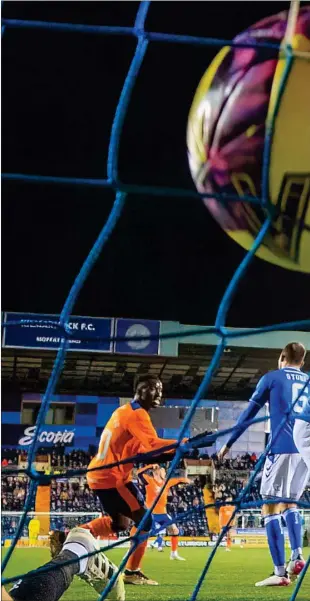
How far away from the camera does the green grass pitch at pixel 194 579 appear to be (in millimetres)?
1129

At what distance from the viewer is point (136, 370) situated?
448 centimetres

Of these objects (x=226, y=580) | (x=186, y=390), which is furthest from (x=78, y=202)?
(x=226, y=580)

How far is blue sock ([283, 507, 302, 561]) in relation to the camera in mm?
1157

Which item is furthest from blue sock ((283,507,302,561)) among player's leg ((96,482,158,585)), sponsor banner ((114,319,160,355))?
sponsor banner ((114,319,160,355))

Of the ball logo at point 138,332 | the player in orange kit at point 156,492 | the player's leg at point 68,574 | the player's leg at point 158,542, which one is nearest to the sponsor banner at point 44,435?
the ball logo at point 138,332

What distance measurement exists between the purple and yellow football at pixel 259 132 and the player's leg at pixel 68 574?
3.26 ft

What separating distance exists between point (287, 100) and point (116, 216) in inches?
45.2

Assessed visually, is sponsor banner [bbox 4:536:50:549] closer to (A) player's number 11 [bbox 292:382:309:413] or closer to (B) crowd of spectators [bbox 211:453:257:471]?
(B) crowd of spectators [bbox 211:453:257:471]

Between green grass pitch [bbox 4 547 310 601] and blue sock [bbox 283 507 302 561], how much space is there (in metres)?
0.06

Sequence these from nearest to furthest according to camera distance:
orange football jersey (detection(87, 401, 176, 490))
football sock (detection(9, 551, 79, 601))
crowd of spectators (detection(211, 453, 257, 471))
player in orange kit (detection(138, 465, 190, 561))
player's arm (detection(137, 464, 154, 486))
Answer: football sock (detection(9, 551, 79, 601))
orange football jersey (detection(87, 401, 176, 490))
player in orange kit (detection(138, 465, 190, 561))
player's arm (detection(137, 464, 154, 486))
crowd of spectators (detection(211, 453, 257, 471))

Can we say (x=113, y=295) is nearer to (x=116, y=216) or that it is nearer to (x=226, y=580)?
(x=226, y=580)

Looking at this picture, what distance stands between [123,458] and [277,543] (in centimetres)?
32

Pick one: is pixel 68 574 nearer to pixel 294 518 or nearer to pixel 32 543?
pixel 294 518

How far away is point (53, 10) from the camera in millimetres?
2395
